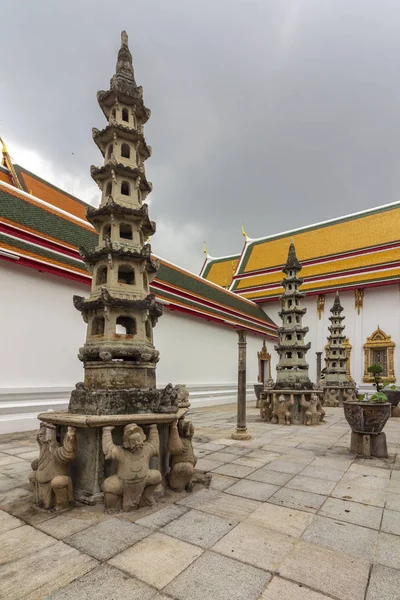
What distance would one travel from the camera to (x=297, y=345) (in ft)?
42.3

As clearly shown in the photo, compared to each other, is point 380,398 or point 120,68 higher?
point 120,68

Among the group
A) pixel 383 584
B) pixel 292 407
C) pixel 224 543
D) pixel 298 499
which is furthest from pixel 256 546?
pixel 292 407

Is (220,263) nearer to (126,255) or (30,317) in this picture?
(30,317)

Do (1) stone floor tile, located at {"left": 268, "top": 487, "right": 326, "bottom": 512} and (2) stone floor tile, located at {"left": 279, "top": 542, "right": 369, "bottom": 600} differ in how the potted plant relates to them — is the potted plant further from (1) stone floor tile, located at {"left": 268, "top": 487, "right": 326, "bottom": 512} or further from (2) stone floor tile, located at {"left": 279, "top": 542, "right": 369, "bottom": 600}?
(2) stone floor tile, located at {"left": 279, "top": 542, "right": 369, "bottom": 600}

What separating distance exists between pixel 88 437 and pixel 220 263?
30.3m

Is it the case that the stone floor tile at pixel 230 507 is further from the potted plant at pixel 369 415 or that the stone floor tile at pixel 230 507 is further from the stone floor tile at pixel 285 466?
the potted plant at pixel 369 415

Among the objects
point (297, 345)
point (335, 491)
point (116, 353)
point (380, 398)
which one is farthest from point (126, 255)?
point (297, 345)

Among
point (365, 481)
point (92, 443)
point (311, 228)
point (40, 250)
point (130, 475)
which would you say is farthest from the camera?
point (311, 228)

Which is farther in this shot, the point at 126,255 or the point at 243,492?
the point at 126,255

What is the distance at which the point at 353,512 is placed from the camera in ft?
13.3

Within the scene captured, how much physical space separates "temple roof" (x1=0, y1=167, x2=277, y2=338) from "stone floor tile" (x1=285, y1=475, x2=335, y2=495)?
27.3 feet

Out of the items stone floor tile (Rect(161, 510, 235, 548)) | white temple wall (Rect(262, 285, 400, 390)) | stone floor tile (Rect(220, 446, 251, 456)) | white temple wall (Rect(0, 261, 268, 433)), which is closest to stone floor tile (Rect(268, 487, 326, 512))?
stone floor tile (Rect(161, 510, 235, 548))

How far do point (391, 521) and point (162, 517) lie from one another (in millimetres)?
2454

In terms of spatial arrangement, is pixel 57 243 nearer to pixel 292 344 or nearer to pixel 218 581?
pixel 292 344
